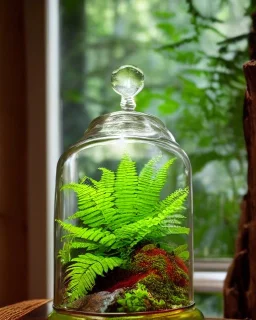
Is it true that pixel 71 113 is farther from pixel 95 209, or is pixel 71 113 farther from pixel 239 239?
pixel 95 209

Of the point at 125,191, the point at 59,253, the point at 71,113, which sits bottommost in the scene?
the point at 59,253

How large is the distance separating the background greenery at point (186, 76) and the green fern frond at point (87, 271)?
31.1 inches

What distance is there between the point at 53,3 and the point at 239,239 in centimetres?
91

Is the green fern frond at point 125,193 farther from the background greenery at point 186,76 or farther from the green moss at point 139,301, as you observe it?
the background greenery at point 186,76

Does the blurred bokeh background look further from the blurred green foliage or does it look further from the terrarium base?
the terrarium base

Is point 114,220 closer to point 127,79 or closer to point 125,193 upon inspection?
point 125,193

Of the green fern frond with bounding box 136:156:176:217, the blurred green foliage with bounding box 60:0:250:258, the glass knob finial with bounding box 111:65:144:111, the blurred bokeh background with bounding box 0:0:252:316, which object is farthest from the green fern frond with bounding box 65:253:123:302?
the blurred green foliage with bounding box 60:0:250:258

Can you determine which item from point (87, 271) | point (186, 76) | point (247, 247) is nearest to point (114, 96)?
point (186, 76)

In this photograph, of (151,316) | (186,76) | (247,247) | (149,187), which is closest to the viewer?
(151,316)

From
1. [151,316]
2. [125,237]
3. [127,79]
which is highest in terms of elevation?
[127,79]

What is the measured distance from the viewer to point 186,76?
64.6 inches

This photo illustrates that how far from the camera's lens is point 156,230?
2.93 feet

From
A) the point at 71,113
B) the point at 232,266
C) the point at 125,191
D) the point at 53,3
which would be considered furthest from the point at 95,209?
the point at 53,3

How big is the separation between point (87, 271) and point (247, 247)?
49 centimetres
